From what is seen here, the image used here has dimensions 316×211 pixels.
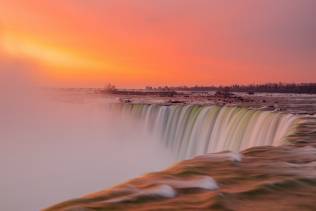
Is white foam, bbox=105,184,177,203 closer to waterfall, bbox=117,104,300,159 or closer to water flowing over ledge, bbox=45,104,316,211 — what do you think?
water flowing over ledge, bbox=45,104,316,211

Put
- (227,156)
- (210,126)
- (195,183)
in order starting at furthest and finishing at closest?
(210,126), (227,156), (195,183)

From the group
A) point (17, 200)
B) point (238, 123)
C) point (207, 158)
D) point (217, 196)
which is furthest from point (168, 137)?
point (217, 196)

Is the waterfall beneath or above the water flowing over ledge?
beneath

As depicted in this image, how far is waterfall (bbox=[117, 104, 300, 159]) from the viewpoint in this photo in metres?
13.7

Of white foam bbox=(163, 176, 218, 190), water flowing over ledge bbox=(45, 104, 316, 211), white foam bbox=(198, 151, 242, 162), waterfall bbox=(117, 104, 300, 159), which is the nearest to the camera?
water flowing over ledge bbox=(45, 104, 316, 211)

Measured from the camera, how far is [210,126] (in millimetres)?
20016

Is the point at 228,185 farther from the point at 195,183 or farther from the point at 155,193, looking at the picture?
the point at 155,193

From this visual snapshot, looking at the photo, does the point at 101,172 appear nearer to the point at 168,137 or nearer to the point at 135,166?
the point at 135,166

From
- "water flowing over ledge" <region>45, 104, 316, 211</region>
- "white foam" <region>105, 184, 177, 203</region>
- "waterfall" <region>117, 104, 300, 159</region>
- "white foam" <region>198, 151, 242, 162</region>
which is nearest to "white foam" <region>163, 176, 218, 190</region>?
"water flowing over ledge" <region>45, 104, 316, 211</region>

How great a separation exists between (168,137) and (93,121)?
11557mm

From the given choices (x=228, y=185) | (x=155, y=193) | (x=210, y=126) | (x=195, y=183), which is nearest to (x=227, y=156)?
(x=228, y=185)

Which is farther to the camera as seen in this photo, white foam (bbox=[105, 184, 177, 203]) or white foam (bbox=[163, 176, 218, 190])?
white foam (bbox=[163, 176, 218, 190])

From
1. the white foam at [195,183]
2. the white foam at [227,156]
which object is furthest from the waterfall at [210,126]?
the white foam at [195,183]

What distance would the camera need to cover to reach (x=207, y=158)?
5672mm
